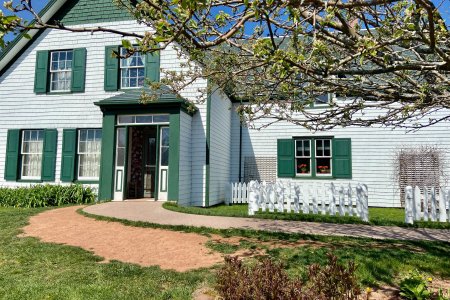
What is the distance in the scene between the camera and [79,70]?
13250mm

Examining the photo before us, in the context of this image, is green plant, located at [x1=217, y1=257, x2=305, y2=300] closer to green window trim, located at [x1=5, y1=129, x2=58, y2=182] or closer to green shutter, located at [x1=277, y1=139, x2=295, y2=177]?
green shutter, located at [x1=277, y1=139, x2=295, y2=177]

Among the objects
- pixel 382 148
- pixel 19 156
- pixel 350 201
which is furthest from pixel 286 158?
pixel 19 156

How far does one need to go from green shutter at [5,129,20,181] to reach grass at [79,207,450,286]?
9635mm

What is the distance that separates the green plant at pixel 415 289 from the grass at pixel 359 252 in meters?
0.46

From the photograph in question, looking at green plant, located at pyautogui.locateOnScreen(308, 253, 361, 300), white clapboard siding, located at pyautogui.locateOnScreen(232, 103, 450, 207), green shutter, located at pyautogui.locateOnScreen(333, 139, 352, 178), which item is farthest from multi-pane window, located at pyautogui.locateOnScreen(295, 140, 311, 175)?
green plant, located at pyautogui.locateOnScreen(308, 253, 361, 300)

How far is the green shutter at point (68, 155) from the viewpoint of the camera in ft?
41.5

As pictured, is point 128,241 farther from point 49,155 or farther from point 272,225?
point 49,155

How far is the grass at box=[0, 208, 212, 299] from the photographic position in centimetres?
366

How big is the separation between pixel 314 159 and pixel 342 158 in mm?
1184

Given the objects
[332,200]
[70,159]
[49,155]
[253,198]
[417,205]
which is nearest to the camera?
[417,205]

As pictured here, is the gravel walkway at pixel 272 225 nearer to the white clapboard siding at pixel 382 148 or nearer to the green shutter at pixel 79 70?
the white clapboard siding at pixel 382 148

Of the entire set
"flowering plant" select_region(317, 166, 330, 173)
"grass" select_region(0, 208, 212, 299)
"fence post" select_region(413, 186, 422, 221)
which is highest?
"flowering plant" select_region(317, 166, 330, 173)

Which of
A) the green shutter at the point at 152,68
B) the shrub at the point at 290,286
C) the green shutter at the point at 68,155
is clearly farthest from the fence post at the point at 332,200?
the green shutter at the point at 68,155

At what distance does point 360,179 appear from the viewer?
13.8 meters
